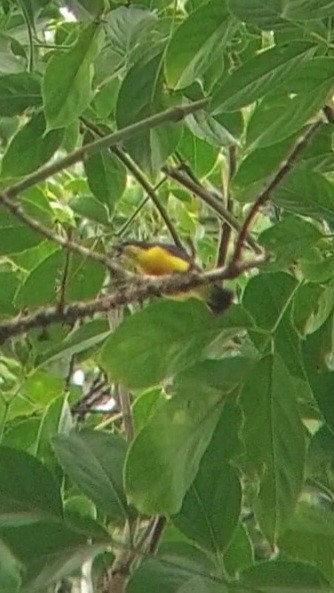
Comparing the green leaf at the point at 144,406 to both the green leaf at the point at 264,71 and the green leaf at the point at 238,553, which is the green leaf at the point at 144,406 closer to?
the green leaf at the point at 238,553

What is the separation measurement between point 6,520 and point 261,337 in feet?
0.53

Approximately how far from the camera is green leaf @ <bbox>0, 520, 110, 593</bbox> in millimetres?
539

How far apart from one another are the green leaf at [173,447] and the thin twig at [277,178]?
0.25ft

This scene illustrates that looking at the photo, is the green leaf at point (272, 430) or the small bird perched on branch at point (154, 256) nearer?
the green leaf at point (272, 430)

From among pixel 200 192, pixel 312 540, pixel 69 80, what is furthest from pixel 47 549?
pixel 200 192

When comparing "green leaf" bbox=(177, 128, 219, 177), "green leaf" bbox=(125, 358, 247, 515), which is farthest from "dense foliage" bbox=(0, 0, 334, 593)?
"green leaf" bbox=(177, 128, 219, 177)

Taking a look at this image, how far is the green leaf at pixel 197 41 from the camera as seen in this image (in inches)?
22.5

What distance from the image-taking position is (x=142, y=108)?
2.23 feet

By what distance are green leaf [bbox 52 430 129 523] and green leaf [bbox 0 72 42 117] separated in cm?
21

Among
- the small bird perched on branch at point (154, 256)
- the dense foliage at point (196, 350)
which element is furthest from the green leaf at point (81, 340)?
the small bird perched on branch at point (154, 256)

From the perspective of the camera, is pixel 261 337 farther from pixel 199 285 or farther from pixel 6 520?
pixel 6 520

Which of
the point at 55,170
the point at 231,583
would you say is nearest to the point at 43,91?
the point at 55,170

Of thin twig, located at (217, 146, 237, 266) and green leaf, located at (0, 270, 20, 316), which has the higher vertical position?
thin twig, located at (217, 146, 237, 266)

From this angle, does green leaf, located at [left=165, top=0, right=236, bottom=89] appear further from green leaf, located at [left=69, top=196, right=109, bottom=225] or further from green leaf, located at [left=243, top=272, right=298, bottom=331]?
green leaf, located at [left=69, top=196, right=109, bottom=225]
